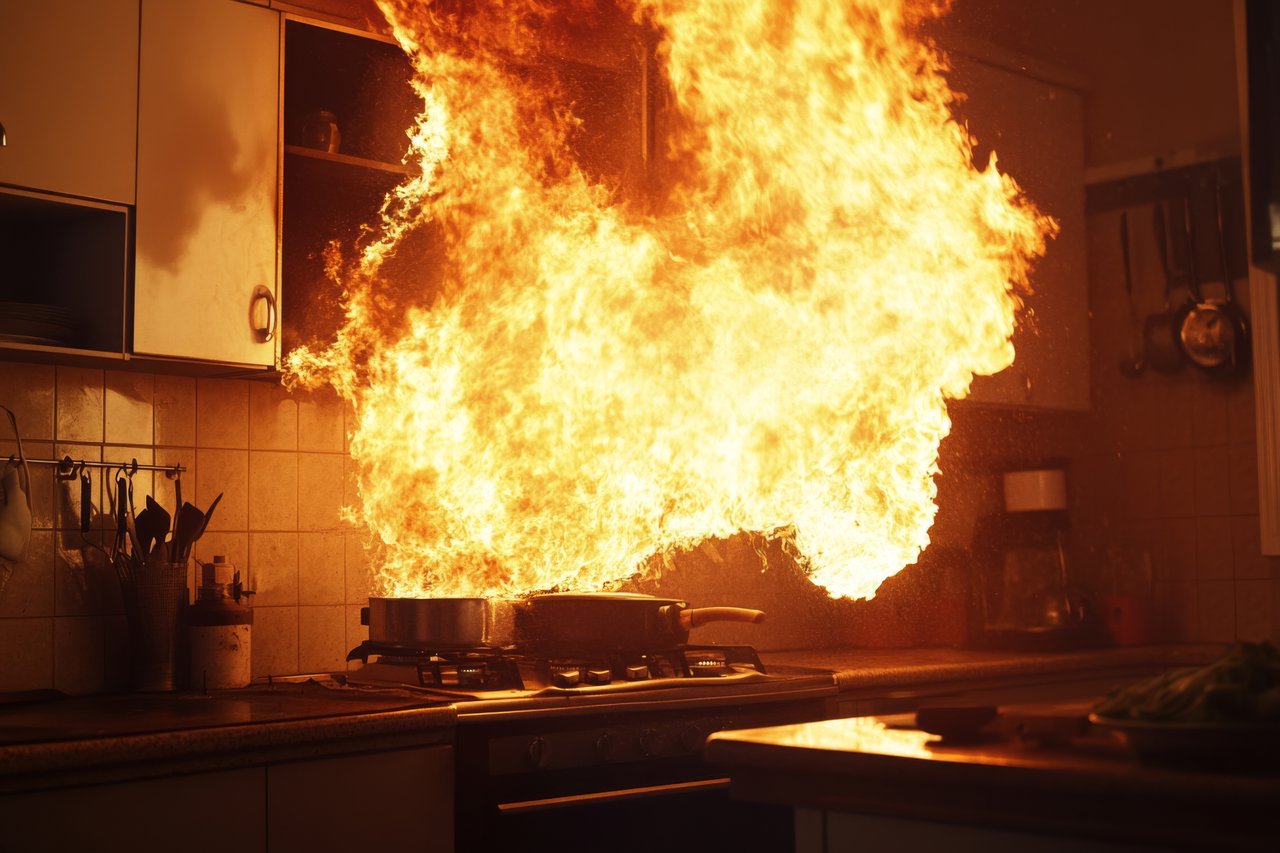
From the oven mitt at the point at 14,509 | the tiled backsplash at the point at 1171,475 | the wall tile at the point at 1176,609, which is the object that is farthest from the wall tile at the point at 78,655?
the wall tile at the point at 1176,609

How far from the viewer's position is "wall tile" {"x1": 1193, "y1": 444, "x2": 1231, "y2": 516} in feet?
13.7

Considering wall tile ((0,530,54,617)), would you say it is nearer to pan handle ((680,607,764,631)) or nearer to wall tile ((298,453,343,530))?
wall tile ((298,453,343,530))

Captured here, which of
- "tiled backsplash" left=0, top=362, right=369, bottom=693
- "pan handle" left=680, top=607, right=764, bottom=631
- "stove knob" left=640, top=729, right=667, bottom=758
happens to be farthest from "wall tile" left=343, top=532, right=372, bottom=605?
"stove knob" left=640, top=729, right=667, bottom=758

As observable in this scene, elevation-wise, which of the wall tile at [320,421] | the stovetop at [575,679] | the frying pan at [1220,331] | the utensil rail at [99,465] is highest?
the frying pan at [1220,331]

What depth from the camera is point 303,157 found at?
287 cm

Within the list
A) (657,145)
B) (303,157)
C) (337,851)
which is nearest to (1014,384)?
(657,145)

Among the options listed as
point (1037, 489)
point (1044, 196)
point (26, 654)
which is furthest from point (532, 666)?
point (1044, 196)

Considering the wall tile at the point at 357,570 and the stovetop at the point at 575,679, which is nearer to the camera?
the stovetop at the point at 575,679

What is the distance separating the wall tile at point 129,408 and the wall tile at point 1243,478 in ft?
10.7

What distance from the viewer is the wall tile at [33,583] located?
2592 mm

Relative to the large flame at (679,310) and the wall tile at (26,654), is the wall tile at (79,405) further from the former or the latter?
the large flame at (679,310)

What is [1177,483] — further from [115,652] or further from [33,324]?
[33,324]

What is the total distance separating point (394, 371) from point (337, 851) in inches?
50.1

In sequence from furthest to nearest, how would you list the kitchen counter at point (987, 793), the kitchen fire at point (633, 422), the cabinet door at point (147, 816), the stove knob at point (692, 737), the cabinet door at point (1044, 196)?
1. the cabinet door at point (1044, 196)
2. the stove knob at point (692, 737)
3. the kitchen fire at point (633, 422)
4. the cabinet door at point (147, 816)
5. the kitchen counter at point (987, 793)
